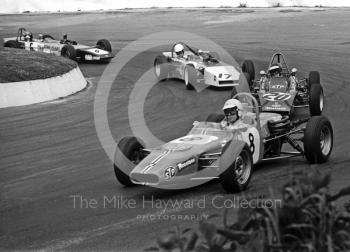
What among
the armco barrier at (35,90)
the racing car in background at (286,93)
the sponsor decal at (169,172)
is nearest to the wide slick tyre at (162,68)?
the armco barrier at (35,90)

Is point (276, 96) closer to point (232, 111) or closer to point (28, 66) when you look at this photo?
point (232, 111)

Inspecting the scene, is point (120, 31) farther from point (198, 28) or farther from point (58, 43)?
point (58, 43)

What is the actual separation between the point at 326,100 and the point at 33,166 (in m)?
8.37

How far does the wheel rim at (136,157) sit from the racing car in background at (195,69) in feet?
31.4

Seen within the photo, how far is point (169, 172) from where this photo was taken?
871 centimetres

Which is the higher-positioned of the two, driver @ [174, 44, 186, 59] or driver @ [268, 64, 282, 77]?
driver @ [268, 64, 282, 77]

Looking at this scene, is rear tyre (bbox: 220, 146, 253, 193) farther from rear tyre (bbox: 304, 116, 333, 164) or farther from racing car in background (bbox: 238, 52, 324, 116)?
racing car in background (bbox: 238, 52, 324, 116)

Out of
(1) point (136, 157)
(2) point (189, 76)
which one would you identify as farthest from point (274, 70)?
(1) point (136, 157)

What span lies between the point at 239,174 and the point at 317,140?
176 centimetres

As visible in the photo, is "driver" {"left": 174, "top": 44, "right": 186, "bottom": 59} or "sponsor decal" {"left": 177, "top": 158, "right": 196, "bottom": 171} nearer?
"sponsor decal" {"left": 177, "top": 158, "right": 196, "bottom": 171}

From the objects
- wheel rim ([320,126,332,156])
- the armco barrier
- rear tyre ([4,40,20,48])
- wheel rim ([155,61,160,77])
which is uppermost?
wheel rim ([320,126,332,156])

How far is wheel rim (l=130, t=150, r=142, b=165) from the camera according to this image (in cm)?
958

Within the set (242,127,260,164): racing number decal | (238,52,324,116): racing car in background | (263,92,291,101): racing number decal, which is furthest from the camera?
(263,92,291,101): racing number decal

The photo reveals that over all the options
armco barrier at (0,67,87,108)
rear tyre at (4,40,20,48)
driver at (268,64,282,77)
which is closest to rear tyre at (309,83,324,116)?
driver at (268,64,282,77)
